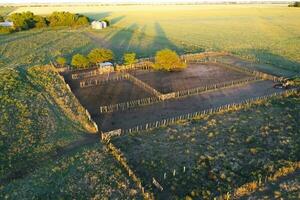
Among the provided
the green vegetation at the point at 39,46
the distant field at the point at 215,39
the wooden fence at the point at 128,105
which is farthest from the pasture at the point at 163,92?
the green vegetation at the point at 39,46

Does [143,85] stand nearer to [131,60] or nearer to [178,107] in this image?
[178,107]

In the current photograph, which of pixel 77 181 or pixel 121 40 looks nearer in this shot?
pixel 77 181

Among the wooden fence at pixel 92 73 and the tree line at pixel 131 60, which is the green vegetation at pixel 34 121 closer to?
the wooden fence at pixel 92 73

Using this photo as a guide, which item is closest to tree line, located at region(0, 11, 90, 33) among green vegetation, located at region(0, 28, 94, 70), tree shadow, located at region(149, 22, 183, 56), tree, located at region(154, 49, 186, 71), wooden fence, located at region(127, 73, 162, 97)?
green vegetation, located at region(0, 28, 94, 70)

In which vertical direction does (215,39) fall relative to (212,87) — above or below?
above

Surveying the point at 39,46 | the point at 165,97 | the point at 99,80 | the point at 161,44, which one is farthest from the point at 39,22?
the point at 165,97

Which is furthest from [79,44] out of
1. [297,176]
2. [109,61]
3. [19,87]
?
[297,176]

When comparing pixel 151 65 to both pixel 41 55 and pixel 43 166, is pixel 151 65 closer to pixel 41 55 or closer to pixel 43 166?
pixel 41 55

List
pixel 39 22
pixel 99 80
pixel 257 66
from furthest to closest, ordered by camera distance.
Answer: pixel 39 22 < pixel 257 66 < pixel 99 80

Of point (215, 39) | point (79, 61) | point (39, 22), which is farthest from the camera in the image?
point (39, 22)
